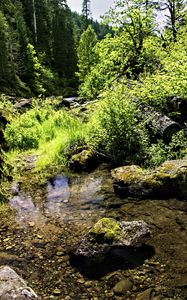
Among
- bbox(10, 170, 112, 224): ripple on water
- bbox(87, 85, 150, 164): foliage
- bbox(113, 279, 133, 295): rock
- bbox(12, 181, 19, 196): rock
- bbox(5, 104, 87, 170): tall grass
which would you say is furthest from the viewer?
bbox(5, 104, 87, 170): tall grass

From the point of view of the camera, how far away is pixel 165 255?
541cm

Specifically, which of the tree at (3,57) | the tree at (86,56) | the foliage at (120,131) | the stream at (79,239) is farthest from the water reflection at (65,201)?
the tree at (86,56)

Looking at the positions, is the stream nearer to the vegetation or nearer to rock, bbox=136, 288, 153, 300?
rock, bbox=136, 288, 153, 300

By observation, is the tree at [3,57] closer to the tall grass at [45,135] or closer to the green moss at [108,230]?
the tall grass at [45,135]

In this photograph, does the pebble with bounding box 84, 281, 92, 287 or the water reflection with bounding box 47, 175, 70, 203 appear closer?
the pebble with bounding box 84, 281, 92, 287

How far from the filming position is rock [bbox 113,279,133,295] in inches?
182

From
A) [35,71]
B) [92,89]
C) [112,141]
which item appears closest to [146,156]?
[112,141]

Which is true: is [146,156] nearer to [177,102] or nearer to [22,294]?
[177,102]

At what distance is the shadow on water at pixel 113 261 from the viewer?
5.14 m

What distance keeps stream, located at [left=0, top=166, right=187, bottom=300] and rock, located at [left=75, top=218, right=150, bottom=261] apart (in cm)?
24

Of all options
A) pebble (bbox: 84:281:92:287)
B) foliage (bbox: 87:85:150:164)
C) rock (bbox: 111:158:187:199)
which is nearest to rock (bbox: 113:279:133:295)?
pebble (bbox: 84:281:92:287)

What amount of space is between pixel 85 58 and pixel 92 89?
24.6 metres

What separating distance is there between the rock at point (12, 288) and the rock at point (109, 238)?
130 cm

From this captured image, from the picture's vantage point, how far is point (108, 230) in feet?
18.5
